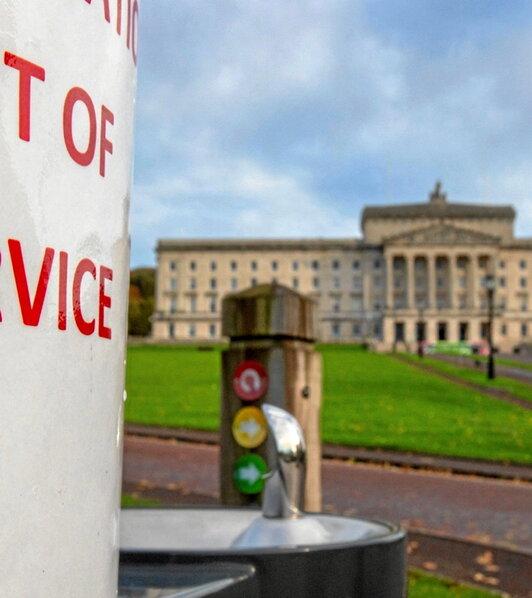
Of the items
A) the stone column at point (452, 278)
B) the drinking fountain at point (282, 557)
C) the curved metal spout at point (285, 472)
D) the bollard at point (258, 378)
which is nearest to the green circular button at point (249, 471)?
the bollard at point (258, 378)

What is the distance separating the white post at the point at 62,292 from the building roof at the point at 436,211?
110 m

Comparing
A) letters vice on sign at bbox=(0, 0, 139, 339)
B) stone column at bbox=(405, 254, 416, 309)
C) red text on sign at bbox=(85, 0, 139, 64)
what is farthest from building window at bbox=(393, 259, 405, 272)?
letters vice on sign at bbox=(0, 0, 139, 339)

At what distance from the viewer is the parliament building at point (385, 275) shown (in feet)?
333

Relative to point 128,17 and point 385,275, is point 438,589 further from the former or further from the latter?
point 385,275

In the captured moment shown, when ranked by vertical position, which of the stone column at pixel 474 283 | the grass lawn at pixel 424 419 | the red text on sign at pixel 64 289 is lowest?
the grass lawn at pixel 424 419

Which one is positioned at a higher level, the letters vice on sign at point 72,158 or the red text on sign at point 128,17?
the red text on sign at point 128,17

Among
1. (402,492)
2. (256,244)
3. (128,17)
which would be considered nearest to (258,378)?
(128,17)

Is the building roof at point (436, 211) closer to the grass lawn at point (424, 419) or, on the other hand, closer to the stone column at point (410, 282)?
the stone column at point (410, 282)

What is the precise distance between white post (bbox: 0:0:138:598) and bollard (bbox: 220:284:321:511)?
5135 mm

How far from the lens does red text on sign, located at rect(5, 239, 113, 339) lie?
0.81 m

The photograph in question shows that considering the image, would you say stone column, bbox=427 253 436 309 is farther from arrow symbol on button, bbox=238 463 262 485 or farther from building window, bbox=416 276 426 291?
arrow symbol on button, bbox=238 463 262 485

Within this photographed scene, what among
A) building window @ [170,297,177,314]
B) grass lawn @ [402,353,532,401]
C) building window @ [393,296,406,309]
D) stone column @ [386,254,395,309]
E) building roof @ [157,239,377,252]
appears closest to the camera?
grass lawn @ [402,353,532,401]

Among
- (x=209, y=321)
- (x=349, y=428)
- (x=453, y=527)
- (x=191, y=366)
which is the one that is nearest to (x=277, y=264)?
(x=209, y=321)

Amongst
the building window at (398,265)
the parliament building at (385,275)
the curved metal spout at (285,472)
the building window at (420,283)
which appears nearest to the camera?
the curved metal spout at (285,472)
